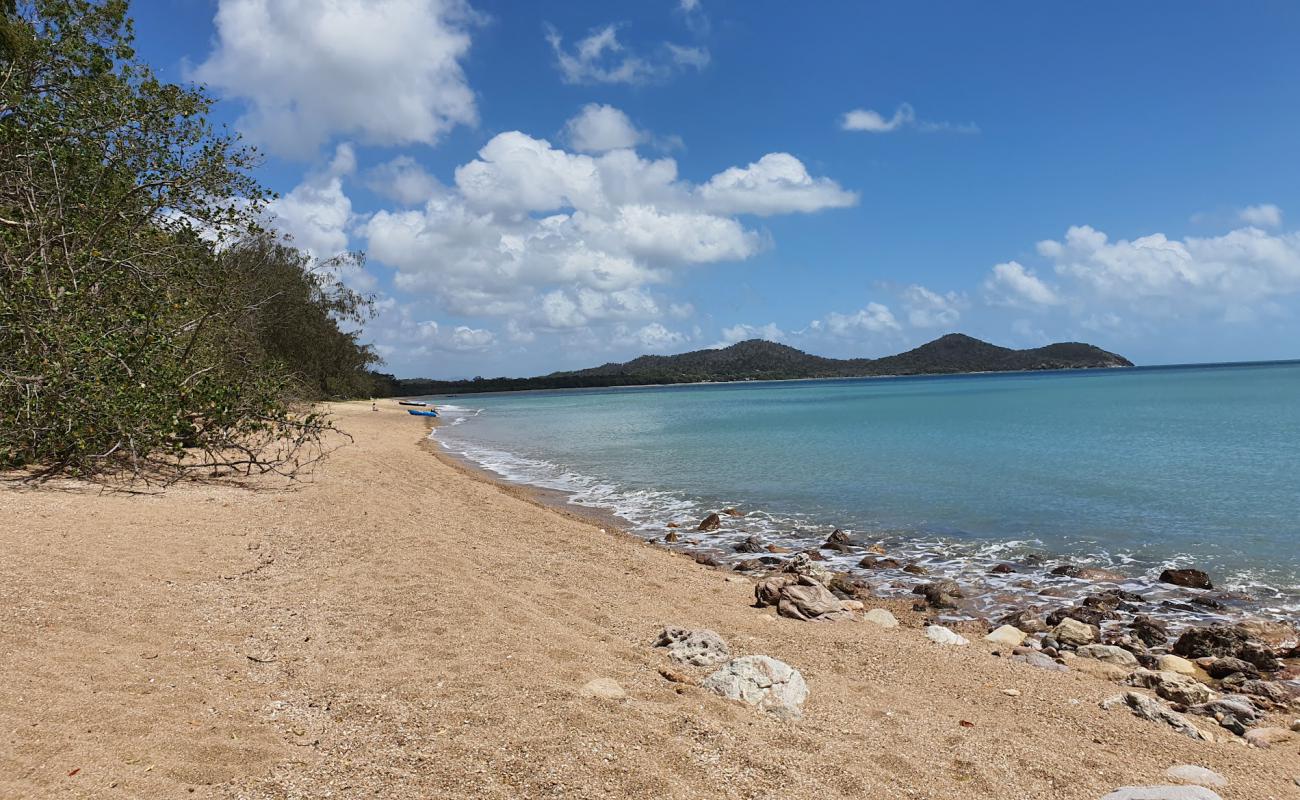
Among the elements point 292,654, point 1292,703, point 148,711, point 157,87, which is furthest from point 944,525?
point 157,87

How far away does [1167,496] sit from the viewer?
1872 cm

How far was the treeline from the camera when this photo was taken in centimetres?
1112

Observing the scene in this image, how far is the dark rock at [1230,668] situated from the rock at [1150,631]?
0.98 metres

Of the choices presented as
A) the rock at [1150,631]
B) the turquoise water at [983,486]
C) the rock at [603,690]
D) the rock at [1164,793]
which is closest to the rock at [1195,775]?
the rock at [1164,793]

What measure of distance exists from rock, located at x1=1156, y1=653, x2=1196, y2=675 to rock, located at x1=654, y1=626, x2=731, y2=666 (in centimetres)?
500

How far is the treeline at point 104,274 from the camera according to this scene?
11.1m

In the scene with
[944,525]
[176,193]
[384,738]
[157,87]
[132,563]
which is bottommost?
[944,525]

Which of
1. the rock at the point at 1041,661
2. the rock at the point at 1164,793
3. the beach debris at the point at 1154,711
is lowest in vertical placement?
the rock at the point at 1041,661

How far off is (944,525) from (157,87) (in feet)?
62.2

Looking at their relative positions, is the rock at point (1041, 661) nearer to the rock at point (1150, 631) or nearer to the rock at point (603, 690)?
the rock at point (1150, 631)

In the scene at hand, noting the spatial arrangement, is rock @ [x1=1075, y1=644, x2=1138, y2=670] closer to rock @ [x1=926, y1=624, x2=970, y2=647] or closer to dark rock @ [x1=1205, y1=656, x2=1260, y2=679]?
dark rock @ [x1=1205, y1=656, x2=1260, y2=679]

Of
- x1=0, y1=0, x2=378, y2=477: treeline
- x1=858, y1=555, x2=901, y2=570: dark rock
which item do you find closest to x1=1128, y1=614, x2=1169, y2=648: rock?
x1=858, y1=555, x2=901, y2=570: dark rock

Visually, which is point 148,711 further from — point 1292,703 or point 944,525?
point 944,525

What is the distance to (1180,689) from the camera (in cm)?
680
